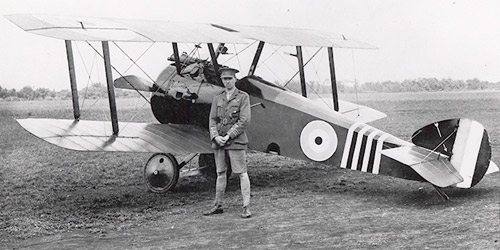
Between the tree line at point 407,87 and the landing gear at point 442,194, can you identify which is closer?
the landing gear at point 442,194

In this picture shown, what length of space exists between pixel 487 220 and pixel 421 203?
47.2 inches

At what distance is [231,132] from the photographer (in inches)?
227

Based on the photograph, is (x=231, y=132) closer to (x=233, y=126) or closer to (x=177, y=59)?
(x=233, y=126)

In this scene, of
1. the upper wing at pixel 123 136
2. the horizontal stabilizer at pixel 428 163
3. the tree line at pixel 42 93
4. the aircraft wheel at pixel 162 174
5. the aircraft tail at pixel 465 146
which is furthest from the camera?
the tree line at pixel 42 93

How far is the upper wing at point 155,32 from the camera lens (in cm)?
614

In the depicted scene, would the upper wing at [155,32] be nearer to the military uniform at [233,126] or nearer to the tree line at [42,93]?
the military uniform at [233,126]

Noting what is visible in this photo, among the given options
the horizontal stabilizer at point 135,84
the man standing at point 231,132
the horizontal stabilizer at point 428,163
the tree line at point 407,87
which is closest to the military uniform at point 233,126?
the man standing at point 231,132

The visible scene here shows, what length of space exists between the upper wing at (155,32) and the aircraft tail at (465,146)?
9.64 ft

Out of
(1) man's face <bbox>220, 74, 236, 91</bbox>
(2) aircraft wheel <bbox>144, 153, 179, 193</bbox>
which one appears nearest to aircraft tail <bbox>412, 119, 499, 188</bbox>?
(1) man's face <bbox>220, 74, 236, 91</bbox>

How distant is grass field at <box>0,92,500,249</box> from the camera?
459 centimetres

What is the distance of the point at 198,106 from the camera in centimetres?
780

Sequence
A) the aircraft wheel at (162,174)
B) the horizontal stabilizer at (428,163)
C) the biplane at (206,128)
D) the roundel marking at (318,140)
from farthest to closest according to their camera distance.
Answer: the aircraft wheel at (162,174)
the roundel marking at (318,140)
the biplane at (206,128)
the horizontal stabilizer at (428,163)

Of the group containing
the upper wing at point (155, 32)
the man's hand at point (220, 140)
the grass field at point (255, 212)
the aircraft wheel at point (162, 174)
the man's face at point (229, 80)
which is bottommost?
the grass field at point (255, 212)

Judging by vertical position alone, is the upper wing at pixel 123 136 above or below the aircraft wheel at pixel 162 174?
above
